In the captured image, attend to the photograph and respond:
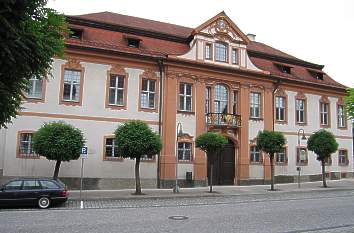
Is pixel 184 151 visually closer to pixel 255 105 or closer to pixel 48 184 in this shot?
pixel 255 105

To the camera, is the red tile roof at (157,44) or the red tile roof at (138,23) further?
the red tile roof at (138,23)

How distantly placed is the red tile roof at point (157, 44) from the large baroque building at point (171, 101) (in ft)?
0.40

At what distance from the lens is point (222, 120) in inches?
1168

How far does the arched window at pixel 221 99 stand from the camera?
30594 millimetres

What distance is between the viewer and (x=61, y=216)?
14039 millimetres

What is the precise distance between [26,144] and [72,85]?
4.77m

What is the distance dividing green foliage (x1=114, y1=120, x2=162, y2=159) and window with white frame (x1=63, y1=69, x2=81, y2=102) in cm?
481

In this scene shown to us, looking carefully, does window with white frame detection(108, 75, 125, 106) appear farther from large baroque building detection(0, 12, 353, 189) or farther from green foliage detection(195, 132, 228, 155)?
green foliage detection(195, 132, 228, 155)

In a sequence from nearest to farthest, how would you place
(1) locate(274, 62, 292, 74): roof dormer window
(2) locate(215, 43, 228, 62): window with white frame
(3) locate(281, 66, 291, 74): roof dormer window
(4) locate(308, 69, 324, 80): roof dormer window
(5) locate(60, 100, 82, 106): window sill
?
(5) locate(60, 100, 82, 106): window sill → (2) locate(215, 43, 228, 62): window with white frame → (1) locate(274, 62, 292, 74): roof dormer window → (3) locate(281, 66, 291, 74): roof dormer window → (4) locate(308, 69, 324, 80): roof dormer window

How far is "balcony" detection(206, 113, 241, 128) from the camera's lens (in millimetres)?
29422

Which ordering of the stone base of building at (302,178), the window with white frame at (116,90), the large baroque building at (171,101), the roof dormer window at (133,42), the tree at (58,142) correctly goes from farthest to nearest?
the stone base of building at (302,178) < the roof dormer window at (133,42) < the window with white frame at (116,90) < the large baroque building at (171,101) < the tree at (58,142)

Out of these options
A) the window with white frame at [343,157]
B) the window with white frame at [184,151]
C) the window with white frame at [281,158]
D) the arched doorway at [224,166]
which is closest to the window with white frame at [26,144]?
the window with white frame at [184,151]

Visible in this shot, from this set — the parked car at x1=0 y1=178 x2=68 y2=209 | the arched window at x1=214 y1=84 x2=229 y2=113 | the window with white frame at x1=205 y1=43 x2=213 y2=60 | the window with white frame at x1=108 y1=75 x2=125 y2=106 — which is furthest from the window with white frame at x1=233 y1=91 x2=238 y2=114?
the parked car at x1=0 y1=178 x2=68 y2=209

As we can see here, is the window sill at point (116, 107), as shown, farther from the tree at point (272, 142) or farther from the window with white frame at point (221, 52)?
the tree at point (272, 142)
